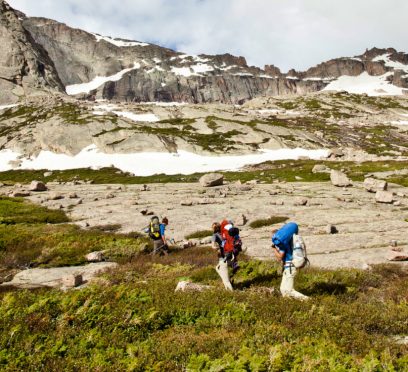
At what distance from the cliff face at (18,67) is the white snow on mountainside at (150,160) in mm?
76431

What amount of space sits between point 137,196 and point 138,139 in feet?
193

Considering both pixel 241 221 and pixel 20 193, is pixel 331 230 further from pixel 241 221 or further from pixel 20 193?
pixel 20 193

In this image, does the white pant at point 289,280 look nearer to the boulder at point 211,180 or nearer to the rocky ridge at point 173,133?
the boulder at point 211,180

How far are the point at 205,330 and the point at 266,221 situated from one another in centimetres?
1941

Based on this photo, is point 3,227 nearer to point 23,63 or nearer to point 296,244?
point 296,244

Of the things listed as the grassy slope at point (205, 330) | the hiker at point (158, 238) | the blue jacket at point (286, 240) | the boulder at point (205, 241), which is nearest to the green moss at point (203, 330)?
the grassy slope at point (205, 330)

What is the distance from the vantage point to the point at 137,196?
42.4 metres

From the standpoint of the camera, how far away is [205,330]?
8.43m

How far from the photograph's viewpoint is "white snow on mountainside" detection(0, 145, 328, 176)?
82.9 meters

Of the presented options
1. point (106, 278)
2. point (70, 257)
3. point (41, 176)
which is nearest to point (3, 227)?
point (70, 257)

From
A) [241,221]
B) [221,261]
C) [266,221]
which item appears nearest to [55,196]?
[241,221]

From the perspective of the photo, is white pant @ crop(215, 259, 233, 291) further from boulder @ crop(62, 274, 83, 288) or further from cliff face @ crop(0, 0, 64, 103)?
cliff face @ crop(0, 0, 64, 103)

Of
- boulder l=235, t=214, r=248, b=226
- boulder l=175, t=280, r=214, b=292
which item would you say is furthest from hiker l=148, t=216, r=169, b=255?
boulder l=175, t=280, r=214, b=292

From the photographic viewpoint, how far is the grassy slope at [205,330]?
6.54 m
